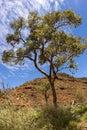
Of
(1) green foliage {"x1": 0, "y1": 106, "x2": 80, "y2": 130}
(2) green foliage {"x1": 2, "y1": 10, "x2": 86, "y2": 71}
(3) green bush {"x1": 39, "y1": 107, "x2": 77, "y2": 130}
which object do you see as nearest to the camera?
(1) green foliage {"x1": 0, "y1": 106, "x2": 80, "y2": 130}

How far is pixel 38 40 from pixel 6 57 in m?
4.56

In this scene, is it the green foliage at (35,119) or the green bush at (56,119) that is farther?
the green bush at (56,119)

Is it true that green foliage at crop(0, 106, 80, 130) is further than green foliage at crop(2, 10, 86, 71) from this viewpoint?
No

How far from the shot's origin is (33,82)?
79125 millimetres

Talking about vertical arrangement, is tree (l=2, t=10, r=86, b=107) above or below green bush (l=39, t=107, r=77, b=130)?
above

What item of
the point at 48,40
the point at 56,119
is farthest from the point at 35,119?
Answer: the point at 48,40

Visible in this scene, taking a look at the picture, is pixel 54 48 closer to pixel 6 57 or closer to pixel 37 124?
pixel 6 57

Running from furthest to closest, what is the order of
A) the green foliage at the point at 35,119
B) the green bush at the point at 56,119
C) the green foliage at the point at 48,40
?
the green foliage at the point at 48,40
the green bush at the point at 56,119
the green foliage at the point at 35,119

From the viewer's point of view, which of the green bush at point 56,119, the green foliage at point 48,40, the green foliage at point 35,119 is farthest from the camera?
the green foliage at point 48,40

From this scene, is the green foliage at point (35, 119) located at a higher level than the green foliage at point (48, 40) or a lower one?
lower

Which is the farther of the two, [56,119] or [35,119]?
[56,119]

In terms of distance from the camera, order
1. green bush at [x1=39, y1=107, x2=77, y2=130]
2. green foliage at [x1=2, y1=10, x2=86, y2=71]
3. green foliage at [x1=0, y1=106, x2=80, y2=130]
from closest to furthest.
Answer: green foliage at [x1=0, y1=106, x2=80, y2=130] < green bush at [x1=39, y1=107, x2=77, y2=130] < green foliage at [x1=2, y1=10, x2=86, y2=71]

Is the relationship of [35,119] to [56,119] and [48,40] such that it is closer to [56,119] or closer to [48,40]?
[56,119]

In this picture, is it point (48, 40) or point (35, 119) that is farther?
point (48, 40)
